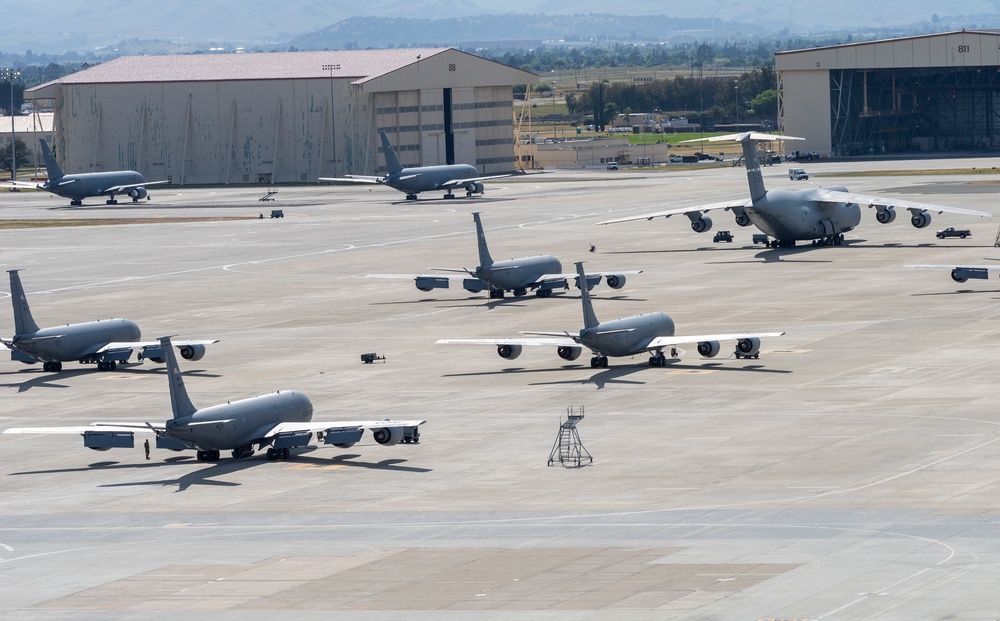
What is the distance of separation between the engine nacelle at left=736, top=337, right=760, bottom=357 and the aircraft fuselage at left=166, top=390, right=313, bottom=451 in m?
22.2

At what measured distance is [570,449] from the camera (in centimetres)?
5288

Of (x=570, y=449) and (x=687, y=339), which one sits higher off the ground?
(x=687, y=339)

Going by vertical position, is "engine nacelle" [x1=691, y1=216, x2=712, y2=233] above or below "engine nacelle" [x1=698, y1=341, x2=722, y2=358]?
above

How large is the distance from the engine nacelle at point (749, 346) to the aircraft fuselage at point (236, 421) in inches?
872

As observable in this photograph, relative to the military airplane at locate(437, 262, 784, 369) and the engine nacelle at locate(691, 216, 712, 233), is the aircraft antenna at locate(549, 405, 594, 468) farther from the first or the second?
the engine nacelle at locate(691, 216, 712, 233)

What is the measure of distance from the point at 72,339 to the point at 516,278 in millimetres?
28788

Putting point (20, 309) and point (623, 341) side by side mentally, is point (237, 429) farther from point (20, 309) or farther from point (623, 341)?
point (20, 309)

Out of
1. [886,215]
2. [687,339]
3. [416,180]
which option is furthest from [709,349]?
[416,180]

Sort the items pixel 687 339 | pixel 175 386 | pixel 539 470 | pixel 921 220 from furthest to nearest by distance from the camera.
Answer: pixel 921 220 < pixel 687 339 < pixel 175 386 < pixel 539 470

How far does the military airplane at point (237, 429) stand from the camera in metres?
52.1

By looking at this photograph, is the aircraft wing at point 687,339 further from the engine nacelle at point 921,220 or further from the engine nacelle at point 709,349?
the engine nacelle at point 921,220

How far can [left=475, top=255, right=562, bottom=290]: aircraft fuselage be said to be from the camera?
304ft

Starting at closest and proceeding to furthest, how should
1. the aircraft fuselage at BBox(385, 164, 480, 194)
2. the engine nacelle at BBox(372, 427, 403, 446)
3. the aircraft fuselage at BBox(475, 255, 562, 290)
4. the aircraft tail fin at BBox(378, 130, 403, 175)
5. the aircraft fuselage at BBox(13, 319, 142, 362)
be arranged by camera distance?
the engine nacelle at BBox(372, 427, 403, 446) → the aircraft fuselage at BBox(13, 319, 142, 362) → the aircraft fuselage at BBox(475, 255, 562, 290) → the aircraft tail fin at BBox(378, 130, 403, 175) → the aircraft fuselage at BBox(385, 164, 480, 194)

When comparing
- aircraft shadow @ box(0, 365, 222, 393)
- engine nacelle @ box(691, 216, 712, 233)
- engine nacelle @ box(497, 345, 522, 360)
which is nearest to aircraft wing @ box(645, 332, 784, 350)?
engine nacelle @ box(497, 345, 522, 360)
